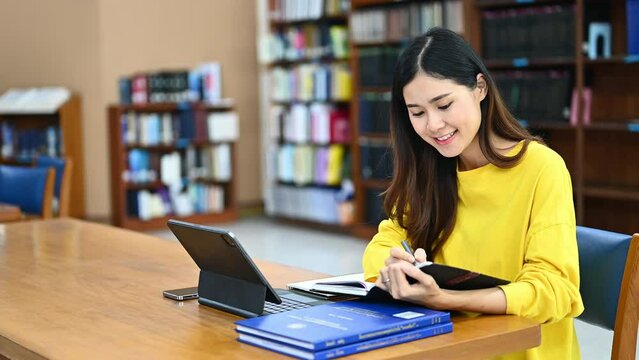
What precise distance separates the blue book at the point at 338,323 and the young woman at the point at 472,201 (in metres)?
0.06

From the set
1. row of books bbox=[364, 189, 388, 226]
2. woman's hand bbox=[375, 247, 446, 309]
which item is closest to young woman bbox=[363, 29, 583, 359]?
woman's hand bbox=[375, 247, 446, 309]

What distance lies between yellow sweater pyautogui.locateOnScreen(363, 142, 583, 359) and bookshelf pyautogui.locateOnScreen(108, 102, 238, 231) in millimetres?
5987

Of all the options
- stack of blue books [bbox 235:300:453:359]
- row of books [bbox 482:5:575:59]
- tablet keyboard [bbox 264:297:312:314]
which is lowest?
tablet keyboard [bbox 264:297:312:314]

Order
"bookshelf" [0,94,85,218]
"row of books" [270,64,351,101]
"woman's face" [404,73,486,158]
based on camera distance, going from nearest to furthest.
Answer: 1. "woman's face" [404,73,486,158]
2. "row of books" [270,64,351,101]
3. "bookshelf" [0,94,85,218]

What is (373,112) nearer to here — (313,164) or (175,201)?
(313,164)

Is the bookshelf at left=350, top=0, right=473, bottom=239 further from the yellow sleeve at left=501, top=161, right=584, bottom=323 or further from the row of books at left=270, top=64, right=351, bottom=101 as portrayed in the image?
the yellow sleeve at left=501, top=161, right=584, bottom=323

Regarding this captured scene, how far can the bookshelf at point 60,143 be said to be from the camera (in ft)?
26.7

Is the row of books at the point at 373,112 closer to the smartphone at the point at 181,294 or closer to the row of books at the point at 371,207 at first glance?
the row of books at the point at 371,207

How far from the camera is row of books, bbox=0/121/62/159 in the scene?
8.21 meters

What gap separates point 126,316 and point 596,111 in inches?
173

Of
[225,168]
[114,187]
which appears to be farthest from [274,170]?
[114,187]

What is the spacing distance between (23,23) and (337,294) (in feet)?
22.7

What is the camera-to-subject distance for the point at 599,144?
579cm

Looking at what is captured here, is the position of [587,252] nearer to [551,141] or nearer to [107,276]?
[107,276]
